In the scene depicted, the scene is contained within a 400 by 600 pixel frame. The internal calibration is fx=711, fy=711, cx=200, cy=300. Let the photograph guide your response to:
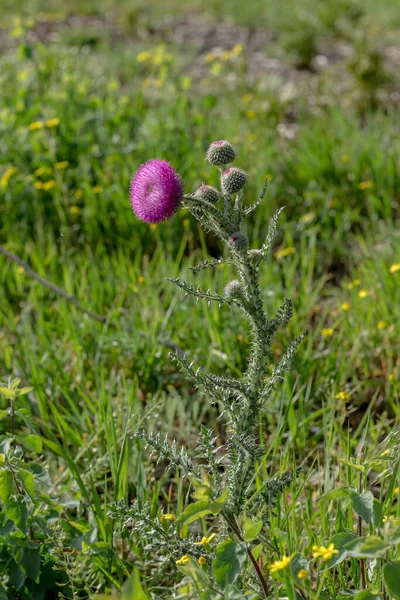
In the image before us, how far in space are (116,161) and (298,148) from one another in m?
1.00

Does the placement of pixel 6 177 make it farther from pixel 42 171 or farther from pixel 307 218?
pixel 307 218

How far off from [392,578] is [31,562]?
2.57ft

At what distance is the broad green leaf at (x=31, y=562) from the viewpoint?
1.50 meters

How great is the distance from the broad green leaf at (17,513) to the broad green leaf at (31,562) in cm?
7

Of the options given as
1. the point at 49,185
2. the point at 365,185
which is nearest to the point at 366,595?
the point at 365,185

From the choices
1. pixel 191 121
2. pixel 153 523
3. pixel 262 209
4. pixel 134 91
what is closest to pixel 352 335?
pixel 262 209

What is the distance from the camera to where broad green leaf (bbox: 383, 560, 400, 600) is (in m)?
1.10

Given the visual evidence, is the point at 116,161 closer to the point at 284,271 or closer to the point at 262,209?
the point at 262,209

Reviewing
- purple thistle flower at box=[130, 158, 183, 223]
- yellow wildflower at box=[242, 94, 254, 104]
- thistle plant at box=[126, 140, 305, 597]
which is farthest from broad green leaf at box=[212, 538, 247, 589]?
yellow wildflower at box=[242, 94, 254, 104]

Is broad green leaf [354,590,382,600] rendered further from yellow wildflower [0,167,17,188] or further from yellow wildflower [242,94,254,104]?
yellow wildflower [242,94,254,104]

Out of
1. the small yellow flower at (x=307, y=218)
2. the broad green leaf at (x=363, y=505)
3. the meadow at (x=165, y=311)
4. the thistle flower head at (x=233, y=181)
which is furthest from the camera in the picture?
the small yellow flower at (x=307, y=218)

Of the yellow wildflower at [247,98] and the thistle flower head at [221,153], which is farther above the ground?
the thistle flower head at [221,153]

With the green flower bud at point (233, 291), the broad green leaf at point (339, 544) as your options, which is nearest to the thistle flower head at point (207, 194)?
the green flower bud at point (233, 291)

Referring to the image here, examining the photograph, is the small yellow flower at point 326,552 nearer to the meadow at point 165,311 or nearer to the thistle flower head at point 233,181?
the meadow at point 165,311
